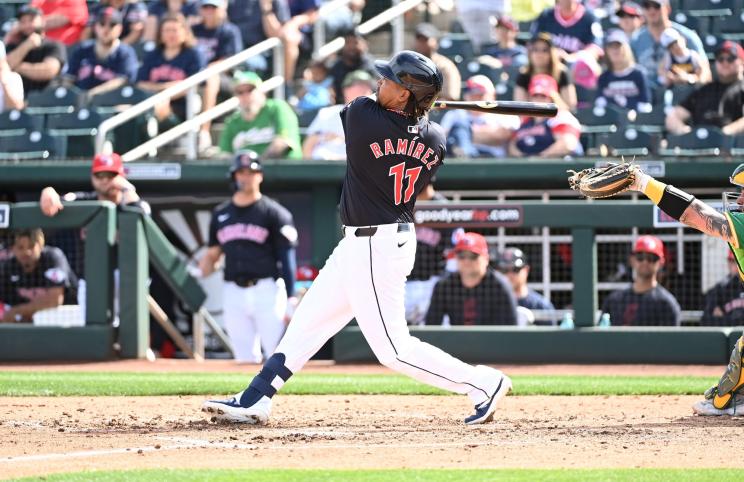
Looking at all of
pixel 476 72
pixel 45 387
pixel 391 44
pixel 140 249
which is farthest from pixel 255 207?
pixel 391 44

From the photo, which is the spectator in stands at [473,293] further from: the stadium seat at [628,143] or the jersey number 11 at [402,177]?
the jersey number 11 at [402,177]

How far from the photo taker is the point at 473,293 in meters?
9.99

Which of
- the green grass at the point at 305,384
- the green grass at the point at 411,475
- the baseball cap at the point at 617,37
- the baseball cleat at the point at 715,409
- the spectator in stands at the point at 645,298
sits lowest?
the green grass at the point at 305,384

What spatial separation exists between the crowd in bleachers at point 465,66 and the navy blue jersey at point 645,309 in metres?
1.73

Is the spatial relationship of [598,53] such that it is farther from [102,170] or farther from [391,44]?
[102,170]

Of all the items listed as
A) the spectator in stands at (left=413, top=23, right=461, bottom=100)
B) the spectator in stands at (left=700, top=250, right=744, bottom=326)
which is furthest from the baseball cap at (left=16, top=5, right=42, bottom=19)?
the spectator in stands at (left=700, top=250, right=744, bottom=326)

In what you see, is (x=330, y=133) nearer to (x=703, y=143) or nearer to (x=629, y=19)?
(x=703, y=143)

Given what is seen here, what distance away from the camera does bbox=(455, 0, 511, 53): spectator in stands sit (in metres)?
14.4

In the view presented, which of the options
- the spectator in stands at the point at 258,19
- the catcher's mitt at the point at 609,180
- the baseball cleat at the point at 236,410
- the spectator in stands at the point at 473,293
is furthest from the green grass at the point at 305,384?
the spectator in stands at the point at 258,19

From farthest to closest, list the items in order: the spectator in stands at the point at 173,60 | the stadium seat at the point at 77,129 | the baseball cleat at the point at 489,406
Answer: the spectator in stands at the point at 173,60 < the stadium seat at the point at 77,129 < the baseball cleat at the point at 489,406

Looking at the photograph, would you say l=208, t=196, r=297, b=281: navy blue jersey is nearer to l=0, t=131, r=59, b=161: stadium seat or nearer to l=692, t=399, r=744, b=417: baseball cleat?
l=0, t=131, r=59, b=161: stadium seat

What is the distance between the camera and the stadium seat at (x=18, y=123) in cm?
1237

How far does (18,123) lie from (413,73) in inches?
297

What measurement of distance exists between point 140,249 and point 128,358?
0.87 metres
